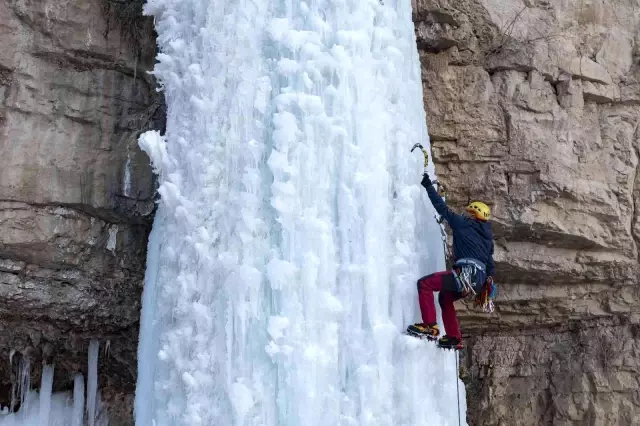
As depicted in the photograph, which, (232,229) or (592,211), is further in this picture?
(592,211)

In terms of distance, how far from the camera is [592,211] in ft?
18.3

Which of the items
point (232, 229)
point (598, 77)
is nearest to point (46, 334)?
point (232, 229)

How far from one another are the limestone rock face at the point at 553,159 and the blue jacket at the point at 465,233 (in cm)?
123

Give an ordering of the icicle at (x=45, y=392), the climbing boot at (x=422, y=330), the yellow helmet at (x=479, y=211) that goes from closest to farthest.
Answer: the climbing boot at (x=422, y=330), the yellow helmet at (x=479, y=211), the icicle at (x=45, y=392)

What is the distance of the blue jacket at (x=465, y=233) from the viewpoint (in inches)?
166

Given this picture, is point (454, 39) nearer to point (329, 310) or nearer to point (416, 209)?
point (416, 209)

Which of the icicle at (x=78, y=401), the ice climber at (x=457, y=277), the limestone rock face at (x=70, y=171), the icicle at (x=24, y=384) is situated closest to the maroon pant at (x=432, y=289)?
the ice climber at (x=457, y=277)

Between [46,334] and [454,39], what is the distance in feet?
13.1

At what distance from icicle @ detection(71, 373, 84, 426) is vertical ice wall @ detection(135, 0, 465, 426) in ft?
5.56

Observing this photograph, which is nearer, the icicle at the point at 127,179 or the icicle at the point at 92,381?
the icicle at the point at 127,179

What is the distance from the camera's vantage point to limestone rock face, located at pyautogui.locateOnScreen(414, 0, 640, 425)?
18.1 ft

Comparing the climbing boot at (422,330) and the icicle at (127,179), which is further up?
the icicle at (127,179)

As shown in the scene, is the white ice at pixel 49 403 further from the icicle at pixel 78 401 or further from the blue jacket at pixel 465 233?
the blue jacket at pixel 465 233

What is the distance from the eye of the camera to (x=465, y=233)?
4.27 metres
